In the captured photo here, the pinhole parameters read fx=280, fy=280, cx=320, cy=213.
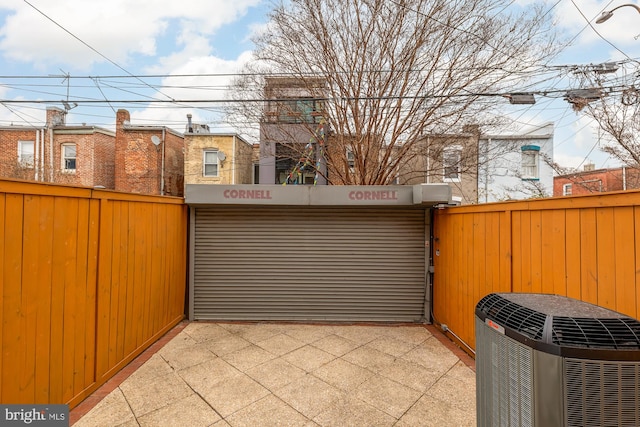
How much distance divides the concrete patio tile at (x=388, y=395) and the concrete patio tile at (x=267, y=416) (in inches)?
28.0

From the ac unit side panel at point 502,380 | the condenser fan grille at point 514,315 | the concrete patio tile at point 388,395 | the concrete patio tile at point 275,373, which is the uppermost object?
the condenser fan grille at point 514,315

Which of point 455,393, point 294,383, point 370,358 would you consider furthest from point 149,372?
point 455,393

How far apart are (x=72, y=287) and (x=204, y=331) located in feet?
7.58

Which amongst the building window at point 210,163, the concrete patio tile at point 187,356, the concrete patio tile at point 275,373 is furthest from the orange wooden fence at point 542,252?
the building window at point 210,163

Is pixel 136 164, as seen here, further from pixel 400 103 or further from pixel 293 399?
pixel 293 399

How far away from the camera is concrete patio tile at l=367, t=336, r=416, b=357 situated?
397 centimetres

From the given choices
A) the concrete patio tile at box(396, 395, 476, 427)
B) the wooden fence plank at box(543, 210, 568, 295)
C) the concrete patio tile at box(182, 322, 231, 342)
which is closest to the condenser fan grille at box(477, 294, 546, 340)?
the wooden fence plank at box(543, 210, 568, 295)

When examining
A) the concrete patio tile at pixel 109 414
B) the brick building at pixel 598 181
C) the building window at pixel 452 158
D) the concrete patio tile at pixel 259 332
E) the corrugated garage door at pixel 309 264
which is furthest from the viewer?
the brick building at pixel 598 181

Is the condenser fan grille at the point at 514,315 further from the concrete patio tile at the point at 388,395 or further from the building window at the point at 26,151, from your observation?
the building window at the point at 26,151

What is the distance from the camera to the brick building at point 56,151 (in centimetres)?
1396

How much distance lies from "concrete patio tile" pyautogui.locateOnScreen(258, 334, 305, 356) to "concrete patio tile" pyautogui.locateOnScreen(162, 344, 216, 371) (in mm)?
737

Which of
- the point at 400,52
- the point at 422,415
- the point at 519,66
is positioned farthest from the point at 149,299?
the point at 519,66

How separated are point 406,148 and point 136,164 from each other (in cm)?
1319

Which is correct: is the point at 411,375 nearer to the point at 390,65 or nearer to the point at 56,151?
the point at 390,65
